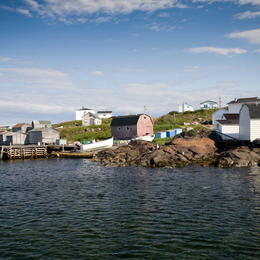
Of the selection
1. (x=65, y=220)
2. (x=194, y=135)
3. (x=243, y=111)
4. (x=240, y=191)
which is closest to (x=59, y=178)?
(x=65, y=220)

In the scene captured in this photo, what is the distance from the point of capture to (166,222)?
18.7 meters

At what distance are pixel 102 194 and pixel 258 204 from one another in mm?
13310

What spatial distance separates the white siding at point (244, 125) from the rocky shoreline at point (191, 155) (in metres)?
2.09

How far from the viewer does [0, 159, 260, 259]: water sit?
48.1 ft

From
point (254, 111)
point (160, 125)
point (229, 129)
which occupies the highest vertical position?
point (160, 125)

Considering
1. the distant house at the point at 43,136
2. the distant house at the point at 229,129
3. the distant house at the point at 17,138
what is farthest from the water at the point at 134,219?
the distant house at the point at 17,138

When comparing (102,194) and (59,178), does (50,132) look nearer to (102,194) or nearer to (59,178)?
(59,178)

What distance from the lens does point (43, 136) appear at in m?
→ 82.3

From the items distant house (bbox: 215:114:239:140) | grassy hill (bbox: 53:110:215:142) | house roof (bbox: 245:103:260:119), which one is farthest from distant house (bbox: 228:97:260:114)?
house roof (bbox: 245:103:260:119)

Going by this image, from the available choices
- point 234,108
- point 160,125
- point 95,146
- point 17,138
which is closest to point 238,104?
point 234,108

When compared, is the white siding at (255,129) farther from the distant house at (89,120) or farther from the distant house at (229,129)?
the distant house at (89,120)

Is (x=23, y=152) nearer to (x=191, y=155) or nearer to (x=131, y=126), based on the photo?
(x=131, y=126)

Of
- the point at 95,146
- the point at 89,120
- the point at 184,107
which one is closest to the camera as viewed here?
the point at 95,146

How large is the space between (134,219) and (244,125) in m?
38.2
